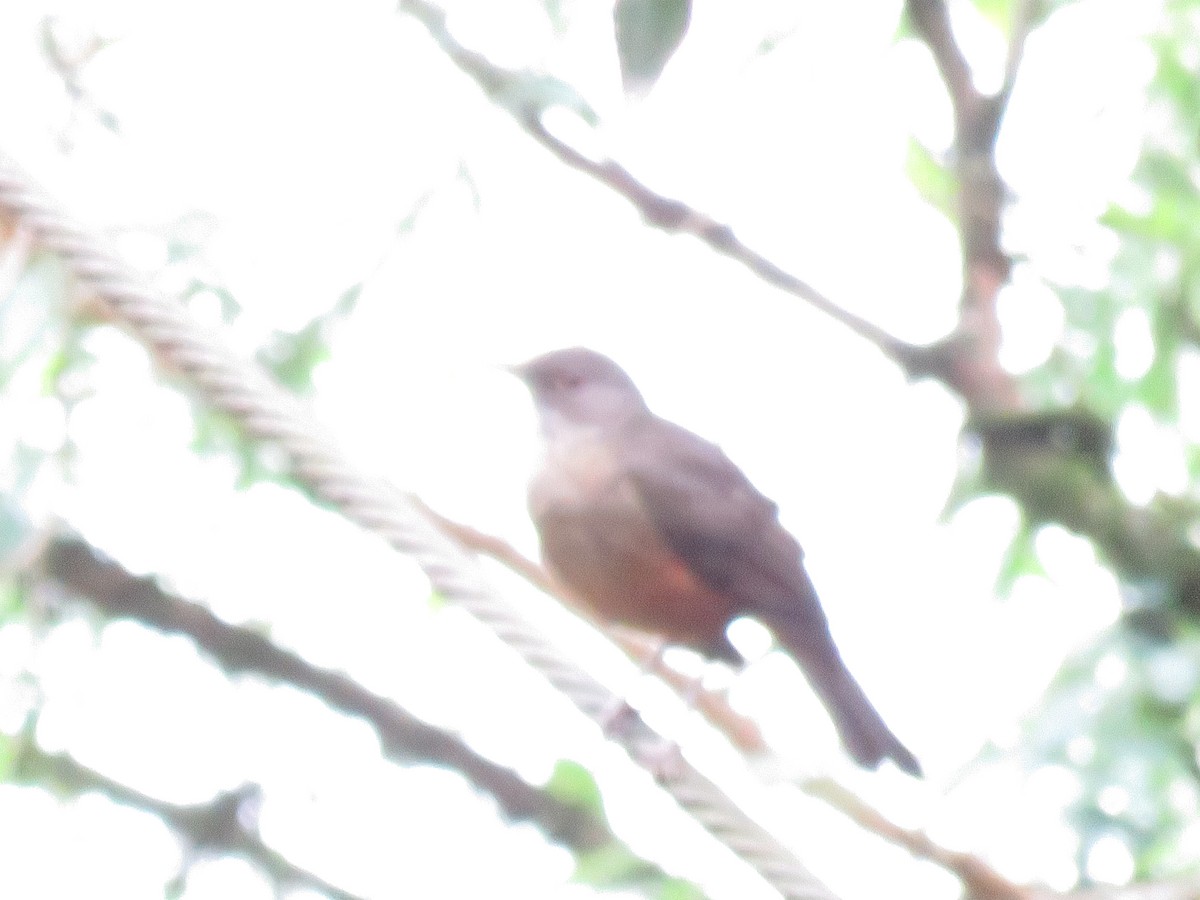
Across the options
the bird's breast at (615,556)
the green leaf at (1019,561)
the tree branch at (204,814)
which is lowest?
the tree branch at (204,814)

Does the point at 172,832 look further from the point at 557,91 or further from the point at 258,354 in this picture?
the point at 557,91

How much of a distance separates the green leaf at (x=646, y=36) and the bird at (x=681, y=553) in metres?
Result: 2.92

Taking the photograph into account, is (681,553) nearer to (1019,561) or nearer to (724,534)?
(724,534)

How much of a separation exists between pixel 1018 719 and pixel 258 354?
1.94 metres

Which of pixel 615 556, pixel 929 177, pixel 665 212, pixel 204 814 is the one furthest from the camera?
pixel 929 177

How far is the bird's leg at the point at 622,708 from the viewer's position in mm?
3840

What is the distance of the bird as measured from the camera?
4711mm

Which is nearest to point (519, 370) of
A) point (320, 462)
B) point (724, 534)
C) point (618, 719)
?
point (724, 534)

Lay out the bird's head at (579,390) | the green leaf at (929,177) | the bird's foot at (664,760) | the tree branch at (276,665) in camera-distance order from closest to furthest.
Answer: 1. the bird's foot at (664,760)
2. the bird's head at (579,390)
3. the tree branch at (276,665)
4. the green leaf at (929,177)

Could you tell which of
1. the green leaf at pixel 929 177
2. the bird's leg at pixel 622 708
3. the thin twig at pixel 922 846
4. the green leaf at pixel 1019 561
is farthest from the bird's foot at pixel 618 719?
the green leaf at pixel 929 177

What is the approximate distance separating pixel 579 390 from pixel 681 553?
83cm

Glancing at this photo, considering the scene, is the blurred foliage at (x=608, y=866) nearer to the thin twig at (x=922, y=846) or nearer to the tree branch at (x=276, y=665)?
the thin twig at (x=922, y=846)

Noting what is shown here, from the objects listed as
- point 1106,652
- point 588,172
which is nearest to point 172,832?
point 588,172

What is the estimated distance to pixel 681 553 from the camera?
477 centimetres
